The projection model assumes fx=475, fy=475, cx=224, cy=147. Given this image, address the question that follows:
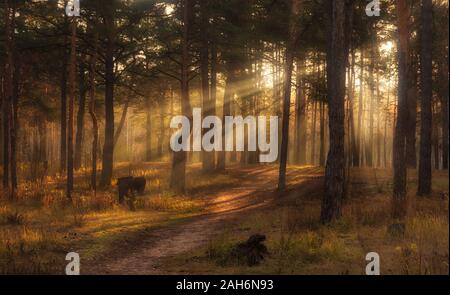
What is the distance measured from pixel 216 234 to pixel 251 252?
3484 millimetres

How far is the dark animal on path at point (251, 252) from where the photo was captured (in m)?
9.35

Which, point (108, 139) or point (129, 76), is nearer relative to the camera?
point (108, 139)

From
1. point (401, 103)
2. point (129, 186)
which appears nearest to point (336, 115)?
point (401, 103)

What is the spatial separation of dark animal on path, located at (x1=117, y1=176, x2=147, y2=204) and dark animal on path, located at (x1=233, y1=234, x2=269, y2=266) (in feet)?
28.6

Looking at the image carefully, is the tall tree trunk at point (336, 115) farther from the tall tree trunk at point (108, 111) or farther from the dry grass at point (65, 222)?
the tall tree trunk at point (108, 111)

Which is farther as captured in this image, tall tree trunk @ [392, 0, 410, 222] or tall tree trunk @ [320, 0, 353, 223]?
tall tree trunk @ [392, 0, 410, 222]

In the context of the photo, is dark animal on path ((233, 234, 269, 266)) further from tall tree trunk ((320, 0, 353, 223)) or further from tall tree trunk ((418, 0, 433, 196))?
tall tree trunk ((418, 0, 433, 196))

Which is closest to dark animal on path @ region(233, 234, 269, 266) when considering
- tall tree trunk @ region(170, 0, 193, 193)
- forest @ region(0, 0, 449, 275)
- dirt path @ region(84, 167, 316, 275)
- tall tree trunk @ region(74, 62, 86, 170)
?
forest @ region(0, 0, 449, 275)

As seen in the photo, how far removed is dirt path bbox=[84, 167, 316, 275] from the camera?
9.53 m

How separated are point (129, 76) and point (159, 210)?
42.1 ft
